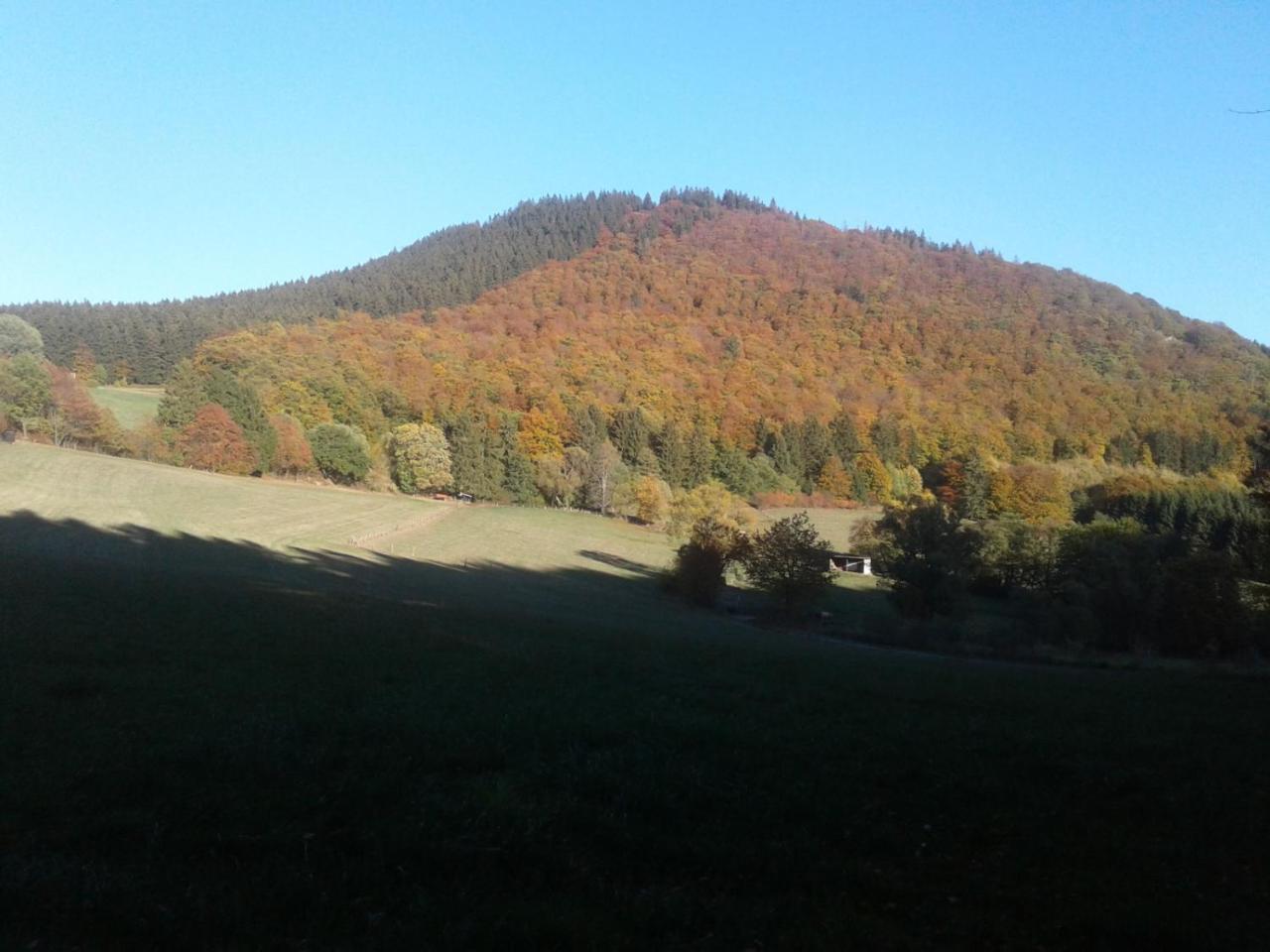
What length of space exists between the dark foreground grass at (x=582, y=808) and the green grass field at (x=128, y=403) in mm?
89081

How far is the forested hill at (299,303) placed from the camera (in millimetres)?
111562

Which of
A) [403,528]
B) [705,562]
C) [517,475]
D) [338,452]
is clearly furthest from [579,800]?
[517,475]

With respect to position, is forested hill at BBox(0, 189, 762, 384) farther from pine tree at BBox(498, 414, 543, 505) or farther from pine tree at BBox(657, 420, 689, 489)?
pine tree at BBox(657, 420, 689, 489)

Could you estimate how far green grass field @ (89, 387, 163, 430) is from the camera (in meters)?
92.2

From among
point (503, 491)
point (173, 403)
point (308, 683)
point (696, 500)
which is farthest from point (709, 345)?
point (308, 683)

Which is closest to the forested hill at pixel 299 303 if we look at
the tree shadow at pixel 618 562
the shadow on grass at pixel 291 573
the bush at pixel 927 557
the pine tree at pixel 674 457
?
the pine tree at pixel 674 457

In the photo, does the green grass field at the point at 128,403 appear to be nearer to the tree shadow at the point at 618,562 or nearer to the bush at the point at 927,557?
the tree shadow at the point at 618,562

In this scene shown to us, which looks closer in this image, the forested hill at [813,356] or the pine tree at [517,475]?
the pine tree at [517,475]

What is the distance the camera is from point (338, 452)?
100m

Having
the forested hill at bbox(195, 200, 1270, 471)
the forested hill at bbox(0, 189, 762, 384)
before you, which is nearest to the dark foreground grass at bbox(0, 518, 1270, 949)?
the forested hill at bbox(195, 200, 1270, 471)

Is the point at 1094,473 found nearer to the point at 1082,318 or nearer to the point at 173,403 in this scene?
the point at 1082,318

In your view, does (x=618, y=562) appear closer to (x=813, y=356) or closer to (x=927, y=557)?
(x=927, y=557)

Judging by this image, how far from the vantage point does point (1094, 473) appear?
106 m

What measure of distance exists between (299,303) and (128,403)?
55796mm
